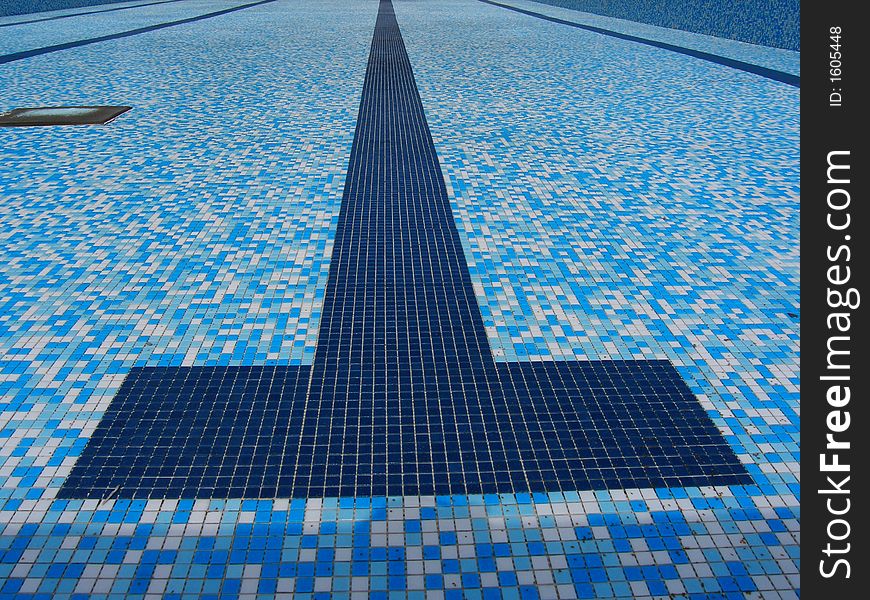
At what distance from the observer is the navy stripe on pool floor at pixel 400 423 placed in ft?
8.57

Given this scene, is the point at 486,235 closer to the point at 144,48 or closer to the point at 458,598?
the point at 458,598

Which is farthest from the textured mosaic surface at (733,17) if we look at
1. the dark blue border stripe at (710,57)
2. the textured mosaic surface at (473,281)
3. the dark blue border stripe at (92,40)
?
the dark blue border stripe at (92,40)

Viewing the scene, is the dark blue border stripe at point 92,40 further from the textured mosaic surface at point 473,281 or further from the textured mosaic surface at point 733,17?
the textured mosaic surface at point 733,17

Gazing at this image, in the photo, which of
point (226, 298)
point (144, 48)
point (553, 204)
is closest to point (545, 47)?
point (144, 48)

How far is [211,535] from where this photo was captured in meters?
2.35

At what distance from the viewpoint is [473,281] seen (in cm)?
425

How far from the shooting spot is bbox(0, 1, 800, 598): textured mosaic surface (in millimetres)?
2256

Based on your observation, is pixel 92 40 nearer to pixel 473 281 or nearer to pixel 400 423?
pixel 473 281

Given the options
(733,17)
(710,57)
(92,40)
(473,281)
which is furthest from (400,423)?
(733,17)
